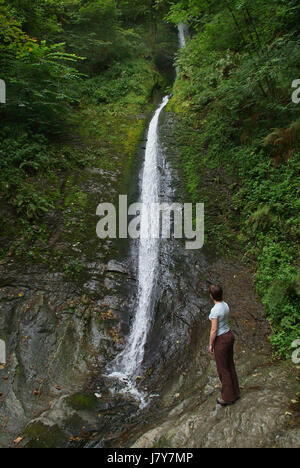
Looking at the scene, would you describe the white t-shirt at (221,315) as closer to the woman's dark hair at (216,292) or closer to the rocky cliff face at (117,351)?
the woman's dark hair at (216,292)

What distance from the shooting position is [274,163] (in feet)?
26.8

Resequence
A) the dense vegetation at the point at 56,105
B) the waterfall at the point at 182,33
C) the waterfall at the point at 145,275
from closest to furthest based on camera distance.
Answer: the waterfall at the point at 145,275, the dense vegetation at the point at 56,105, the waterfall at the point at 182,33

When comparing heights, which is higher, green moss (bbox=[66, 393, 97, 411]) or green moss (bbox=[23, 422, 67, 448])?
green moss (bbox=[66, 393, 97, 411])

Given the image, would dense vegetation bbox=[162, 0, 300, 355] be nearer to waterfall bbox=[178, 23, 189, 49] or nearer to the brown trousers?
the brown trousers

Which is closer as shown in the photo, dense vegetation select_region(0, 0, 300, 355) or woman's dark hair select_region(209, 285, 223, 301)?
woman's dark hair select_region(209, 285, 223, 301)

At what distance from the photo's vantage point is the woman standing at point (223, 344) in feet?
12.6

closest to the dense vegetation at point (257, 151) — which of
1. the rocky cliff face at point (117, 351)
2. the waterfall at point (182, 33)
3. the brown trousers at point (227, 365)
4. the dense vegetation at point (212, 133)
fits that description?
the dense vegetation at point (212, 133)

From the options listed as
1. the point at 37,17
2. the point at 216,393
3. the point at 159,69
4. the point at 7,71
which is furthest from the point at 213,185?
the point at 159,69

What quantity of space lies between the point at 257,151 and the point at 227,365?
7056 mm

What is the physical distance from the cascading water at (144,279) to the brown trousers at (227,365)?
2.01 metres

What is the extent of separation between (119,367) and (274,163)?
6.71m

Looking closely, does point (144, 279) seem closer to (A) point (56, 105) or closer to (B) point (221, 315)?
(B) point (221, 315)

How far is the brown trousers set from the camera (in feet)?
12.7

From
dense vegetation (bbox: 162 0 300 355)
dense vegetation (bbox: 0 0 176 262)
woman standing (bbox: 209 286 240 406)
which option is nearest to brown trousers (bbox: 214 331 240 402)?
woman standing (bbox: 209 286 240 406)
